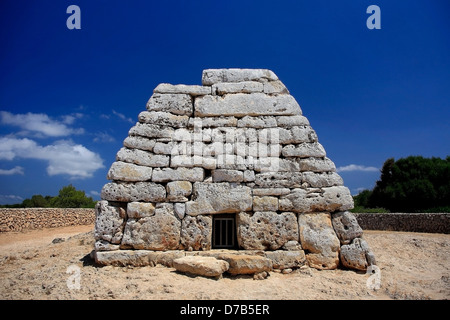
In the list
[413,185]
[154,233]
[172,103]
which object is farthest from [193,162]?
[413,185]

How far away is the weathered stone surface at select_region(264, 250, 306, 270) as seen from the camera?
14.6 ft

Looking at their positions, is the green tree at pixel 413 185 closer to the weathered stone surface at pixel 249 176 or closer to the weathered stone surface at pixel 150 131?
the weathered stone surface at pixel 249 176

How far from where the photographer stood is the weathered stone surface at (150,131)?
193 inches

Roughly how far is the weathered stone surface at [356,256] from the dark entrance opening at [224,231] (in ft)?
6.01

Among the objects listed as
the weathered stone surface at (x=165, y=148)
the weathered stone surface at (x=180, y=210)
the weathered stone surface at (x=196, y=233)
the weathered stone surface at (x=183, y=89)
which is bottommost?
the weathered stone surface at (x=196, y=233)

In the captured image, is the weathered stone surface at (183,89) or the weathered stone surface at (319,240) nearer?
the weathered stone surface at (319,240)

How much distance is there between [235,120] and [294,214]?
199 cm

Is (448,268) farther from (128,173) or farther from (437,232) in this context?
(437,232)

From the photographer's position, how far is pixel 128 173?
4.65m

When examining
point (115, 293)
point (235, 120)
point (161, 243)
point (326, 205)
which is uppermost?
point (235, 120)

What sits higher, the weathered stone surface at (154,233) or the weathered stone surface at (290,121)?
the weathered stone surface at (290,121)

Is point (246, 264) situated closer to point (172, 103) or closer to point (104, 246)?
point (104, 246)

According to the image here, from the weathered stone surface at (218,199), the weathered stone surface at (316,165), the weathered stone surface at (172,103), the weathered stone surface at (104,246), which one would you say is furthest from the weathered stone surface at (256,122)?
the weathered stone surface at (104,246)
